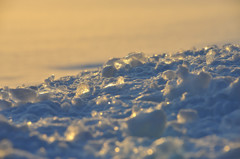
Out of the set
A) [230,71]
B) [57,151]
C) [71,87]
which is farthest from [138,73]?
[57,151]

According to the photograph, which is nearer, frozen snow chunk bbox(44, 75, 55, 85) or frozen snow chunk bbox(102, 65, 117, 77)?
frozen snow chunk bbox(102, 65, 117, 77)

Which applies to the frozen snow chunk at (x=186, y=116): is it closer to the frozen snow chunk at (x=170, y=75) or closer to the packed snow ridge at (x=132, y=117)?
the packed snow ridge at (x=132, y=117)

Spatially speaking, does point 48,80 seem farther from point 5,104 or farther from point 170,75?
point 170,75

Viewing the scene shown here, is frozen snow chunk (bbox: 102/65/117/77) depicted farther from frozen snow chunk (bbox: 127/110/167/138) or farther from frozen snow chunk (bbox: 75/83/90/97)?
frozen snow chunk (bbox: 127/110/167/138)

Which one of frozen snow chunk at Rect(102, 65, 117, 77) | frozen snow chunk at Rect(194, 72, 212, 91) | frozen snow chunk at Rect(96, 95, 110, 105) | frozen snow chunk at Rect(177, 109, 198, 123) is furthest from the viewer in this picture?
frozen snow chunk at Rect(102, 65, 117, 77)

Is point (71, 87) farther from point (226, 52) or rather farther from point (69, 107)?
point (226, 52)

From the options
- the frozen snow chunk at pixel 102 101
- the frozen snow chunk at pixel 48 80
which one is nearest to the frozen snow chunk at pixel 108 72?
the frozen snow chunk at pixel 48 80

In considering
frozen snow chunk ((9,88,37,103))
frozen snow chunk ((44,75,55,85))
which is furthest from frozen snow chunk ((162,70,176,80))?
frozen snow chunk ((44,75,55,85))

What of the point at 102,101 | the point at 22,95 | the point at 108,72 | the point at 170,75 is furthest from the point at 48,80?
the point at 170,75
